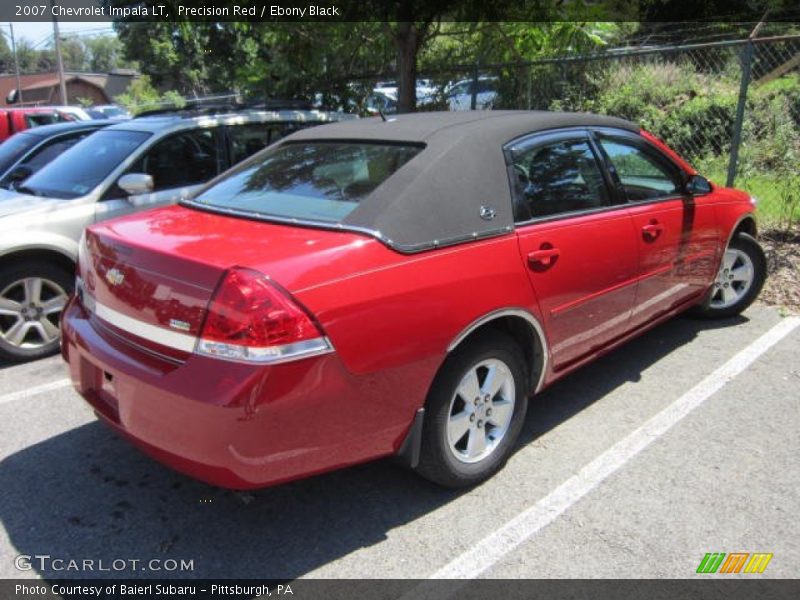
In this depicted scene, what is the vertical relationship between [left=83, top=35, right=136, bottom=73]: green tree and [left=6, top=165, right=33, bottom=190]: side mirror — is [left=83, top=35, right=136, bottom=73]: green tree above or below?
above

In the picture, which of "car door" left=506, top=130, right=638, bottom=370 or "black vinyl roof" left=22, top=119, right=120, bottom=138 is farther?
"black vinyl roof" left=22, top=119, right=120, bottom=138

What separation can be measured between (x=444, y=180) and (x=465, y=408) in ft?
3.36

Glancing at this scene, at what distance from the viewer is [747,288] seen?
206 inches

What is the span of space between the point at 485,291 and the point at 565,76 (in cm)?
686

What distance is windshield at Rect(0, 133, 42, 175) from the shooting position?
7299mm

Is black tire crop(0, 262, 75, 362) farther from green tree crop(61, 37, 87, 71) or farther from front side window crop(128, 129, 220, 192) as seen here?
green tree crop(61, 37, 87, 71)

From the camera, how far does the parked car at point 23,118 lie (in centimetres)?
1395

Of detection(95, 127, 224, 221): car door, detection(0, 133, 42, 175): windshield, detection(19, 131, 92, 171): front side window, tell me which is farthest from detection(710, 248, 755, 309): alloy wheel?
detection(0, 133, 42, 175): windshield

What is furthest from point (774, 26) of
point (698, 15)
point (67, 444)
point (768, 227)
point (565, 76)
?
point (67, 444)

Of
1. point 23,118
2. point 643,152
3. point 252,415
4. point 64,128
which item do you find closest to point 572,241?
point 643,152

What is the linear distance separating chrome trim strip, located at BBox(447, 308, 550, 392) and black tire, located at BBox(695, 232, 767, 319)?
7.21ft

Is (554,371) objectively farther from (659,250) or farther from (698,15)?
(698,15)

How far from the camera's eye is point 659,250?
4.05m

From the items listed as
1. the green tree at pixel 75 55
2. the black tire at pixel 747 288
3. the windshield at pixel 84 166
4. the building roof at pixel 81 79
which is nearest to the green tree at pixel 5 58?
the green tree at pixel 75 55
